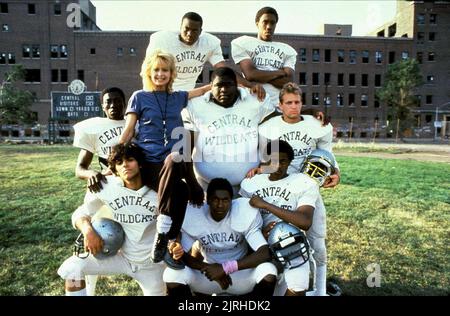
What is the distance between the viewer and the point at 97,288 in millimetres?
5051

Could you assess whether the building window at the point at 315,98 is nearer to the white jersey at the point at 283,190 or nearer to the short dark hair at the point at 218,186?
the white jersey at the point at 283,190

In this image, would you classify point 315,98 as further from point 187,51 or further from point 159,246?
point 159,246

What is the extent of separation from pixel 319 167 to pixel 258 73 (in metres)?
1.42

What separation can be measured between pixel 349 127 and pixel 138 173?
5155 centimetres

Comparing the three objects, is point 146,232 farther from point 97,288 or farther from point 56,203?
point 56,203

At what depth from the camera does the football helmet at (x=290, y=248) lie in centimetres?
366

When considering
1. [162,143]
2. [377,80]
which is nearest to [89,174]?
[162,143]

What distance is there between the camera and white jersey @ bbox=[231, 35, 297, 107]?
5.02 m

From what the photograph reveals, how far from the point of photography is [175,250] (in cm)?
359

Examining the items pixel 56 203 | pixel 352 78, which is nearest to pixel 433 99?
pixel 352 78

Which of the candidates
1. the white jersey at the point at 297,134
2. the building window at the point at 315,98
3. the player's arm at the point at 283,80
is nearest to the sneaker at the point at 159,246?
the white jersey at the point at 297,134

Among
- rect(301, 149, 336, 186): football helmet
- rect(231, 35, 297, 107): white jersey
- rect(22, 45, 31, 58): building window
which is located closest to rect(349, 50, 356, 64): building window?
rect(22, 45, 31, 58): building window

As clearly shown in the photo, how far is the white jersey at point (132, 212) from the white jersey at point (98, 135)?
524 millimetres

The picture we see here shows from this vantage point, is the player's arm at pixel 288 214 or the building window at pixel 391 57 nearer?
the player's arm at pixel 288 214
